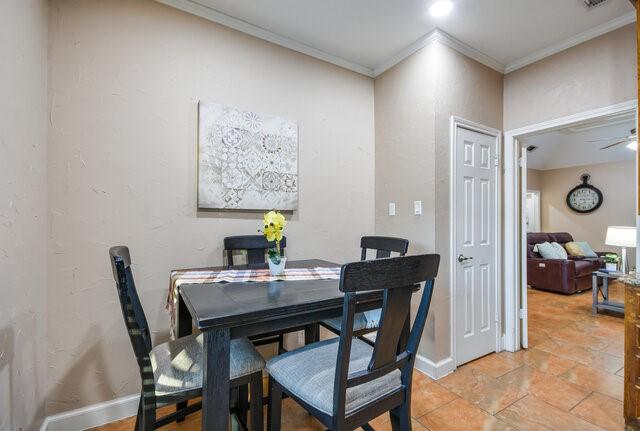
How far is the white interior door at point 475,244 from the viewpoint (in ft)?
8.02

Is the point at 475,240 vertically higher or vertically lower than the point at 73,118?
lower

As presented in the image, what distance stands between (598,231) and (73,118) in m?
9.00

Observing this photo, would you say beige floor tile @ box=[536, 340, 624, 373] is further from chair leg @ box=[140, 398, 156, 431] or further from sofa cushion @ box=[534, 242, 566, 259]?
chair leg @ box=[140, 398, 156, 431]

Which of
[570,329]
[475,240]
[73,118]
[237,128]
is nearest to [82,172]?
[73,118]

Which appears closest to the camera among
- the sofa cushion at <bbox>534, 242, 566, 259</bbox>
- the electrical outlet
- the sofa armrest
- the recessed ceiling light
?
the recessed ceiling light

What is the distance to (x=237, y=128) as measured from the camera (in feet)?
7.08

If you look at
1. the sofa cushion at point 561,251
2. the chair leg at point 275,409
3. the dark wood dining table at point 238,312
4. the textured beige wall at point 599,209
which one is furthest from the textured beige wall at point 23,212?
the textured beige wall at point 599,209

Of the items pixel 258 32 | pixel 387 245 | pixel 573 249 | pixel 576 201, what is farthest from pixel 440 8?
pixel 576 201

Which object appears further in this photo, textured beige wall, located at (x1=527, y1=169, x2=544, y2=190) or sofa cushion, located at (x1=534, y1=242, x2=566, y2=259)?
textured beige wall, located at (x1=527, y1=169, x2=544, y2=190)

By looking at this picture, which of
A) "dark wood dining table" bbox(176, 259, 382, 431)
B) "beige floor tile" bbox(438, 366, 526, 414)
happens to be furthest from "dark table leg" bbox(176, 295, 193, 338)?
"beige floor tile" bbox(438, 366, 526, 414)

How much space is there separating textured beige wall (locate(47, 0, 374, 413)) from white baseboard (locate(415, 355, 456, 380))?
1.71m

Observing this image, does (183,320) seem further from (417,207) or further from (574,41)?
(574,41)

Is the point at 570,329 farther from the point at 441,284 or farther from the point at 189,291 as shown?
the point at 189,291

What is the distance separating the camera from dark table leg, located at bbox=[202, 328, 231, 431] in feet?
3.34
